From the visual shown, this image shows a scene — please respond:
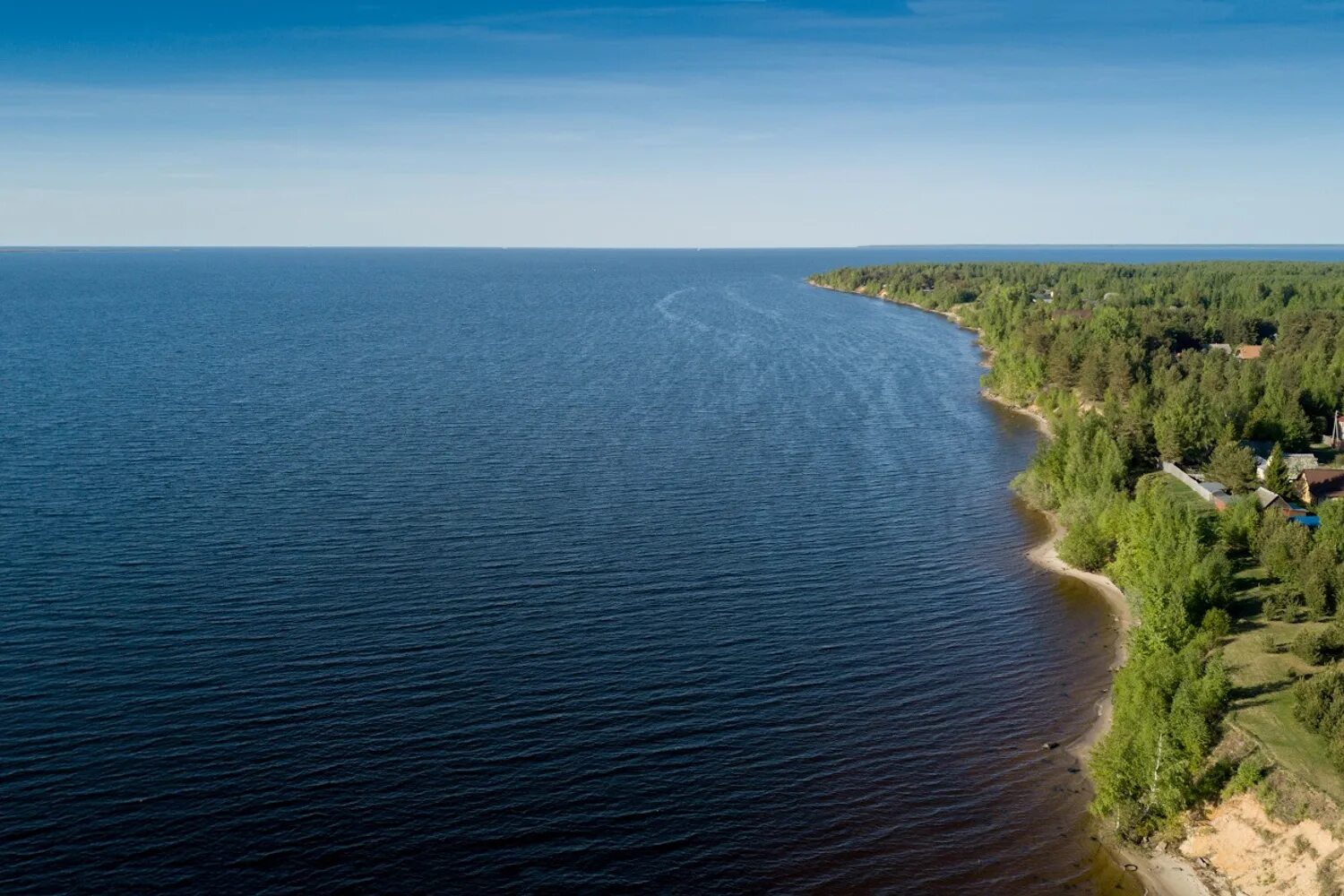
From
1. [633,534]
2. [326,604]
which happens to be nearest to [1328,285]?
[633,534]

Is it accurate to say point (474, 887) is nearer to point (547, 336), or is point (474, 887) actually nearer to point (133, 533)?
point (133, 533)

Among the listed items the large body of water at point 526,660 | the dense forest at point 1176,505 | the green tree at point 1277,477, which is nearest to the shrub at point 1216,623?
the dense forest at point 1176,505

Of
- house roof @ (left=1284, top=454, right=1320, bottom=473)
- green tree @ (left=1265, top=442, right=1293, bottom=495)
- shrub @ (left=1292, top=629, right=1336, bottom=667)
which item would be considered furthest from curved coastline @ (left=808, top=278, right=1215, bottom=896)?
house roof @ (left=1284, top=454, right=1320, bottom=473)

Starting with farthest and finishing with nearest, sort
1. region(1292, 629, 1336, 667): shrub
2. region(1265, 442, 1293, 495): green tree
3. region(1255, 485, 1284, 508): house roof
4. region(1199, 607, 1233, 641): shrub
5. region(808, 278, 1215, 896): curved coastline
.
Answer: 1. region(1265, 442, 1293, 495): green tree
2. region(1255, 485, 1284, 508): house roof
3. region(1199, 607, 1233, 641): shrub
4. region(1292, 629, 1336, 667): shrub
5. region(808, 278, 1215, 896): curved coastline

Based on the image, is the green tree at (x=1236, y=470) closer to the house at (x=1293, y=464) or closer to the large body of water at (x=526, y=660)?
the house at (x=1293, y=464)

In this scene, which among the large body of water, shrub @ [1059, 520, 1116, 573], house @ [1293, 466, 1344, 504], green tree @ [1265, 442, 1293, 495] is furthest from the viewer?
house @ [1293, 466, 1344, 504]

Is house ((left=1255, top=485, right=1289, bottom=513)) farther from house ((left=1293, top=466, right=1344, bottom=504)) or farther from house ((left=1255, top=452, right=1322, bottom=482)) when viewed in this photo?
house ((left=1255, top=452, right=1322, bottom=482))

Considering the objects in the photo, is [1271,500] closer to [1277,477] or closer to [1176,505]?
[1277,477]
